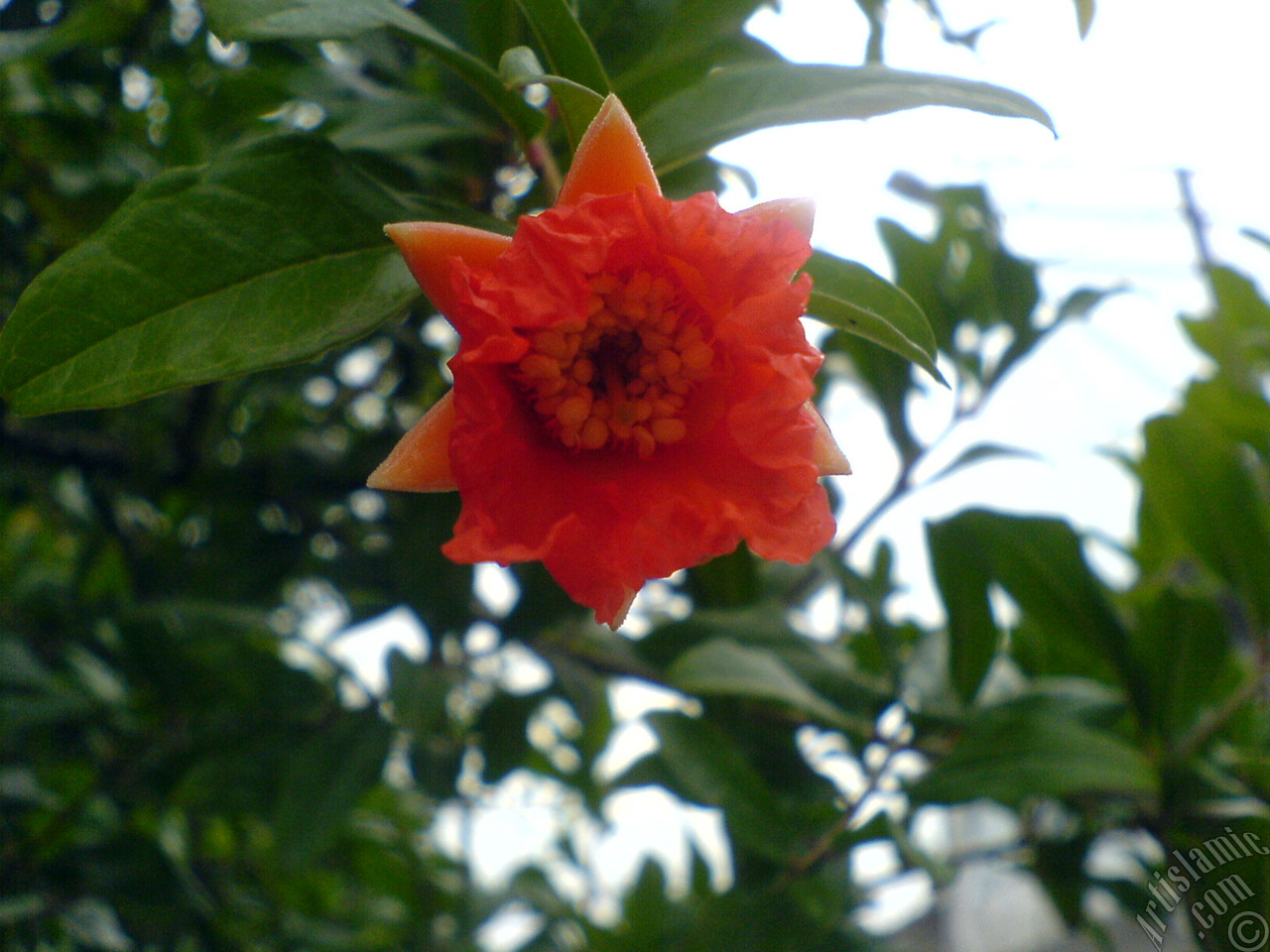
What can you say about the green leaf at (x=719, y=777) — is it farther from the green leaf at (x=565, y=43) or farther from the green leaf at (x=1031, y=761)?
the green leaf at (x=565, y=43)

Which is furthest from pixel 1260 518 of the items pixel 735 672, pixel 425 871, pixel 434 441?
pixel 425 871

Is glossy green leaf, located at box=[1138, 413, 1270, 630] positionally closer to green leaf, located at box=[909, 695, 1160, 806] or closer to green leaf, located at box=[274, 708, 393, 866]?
green leaf, located at box=[909, 695, 1160, 806]

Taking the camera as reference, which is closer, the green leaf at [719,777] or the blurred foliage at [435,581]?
the blurred foliage at [435,581]

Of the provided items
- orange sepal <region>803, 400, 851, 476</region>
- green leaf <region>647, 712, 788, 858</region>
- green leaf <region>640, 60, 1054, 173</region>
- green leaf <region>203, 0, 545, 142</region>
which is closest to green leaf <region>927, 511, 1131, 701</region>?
green leaf <region>647, 712, 788, 858</region>

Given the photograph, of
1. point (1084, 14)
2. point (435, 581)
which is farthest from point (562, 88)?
point (435, 581)

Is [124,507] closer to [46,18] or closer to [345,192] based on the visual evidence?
[46,18]

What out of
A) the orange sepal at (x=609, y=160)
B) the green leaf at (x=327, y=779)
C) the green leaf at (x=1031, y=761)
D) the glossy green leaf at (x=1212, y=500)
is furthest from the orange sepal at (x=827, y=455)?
the green leaf at (x=327, y=779)

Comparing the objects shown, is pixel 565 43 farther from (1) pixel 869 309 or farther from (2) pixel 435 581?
(2) pixel 435 581
